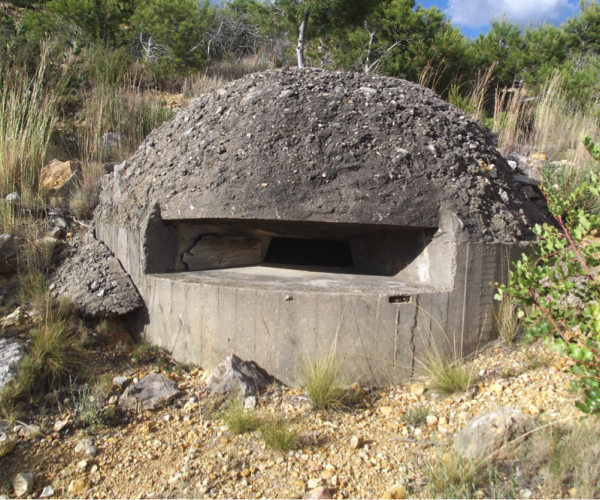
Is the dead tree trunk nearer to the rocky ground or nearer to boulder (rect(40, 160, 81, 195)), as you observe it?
boulder (rect(40, 160, 81, 195))

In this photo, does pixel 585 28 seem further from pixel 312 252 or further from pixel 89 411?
pixel 89 411

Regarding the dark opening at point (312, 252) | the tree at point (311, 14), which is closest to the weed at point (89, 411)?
the dark opening at point (312, 252)

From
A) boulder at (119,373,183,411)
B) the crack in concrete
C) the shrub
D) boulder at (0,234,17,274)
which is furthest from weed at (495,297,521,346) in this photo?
boulder at (0,234,17,274)

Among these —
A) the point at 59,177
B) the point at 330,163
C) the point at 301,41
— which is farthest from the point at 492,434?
the point at 301,41

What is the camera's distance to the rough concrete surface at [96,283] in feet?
11.7

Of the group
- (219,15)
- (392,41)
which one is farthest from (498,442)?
(219,15)

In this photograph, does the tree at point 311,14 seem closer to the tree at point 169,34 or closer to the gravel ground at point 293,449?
the tree at point 169,34

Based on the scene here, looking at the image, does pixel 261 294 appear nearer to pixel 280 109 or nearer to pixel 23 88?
pixel 280 109

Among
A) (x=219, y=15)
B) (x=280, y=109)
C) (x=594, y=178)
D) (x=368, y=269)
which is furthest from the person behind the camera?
(x=219, y=15)

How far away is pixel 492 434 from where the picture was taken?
223 centimetres

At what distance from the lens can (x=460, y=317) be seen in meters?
3.18

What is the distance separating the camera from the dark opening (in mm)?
4566

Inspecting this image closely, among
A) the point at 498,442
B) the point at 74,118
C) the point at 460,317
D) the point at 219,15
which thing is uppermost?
the point at 219,15

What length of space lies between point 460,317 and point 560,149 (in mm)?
4144
